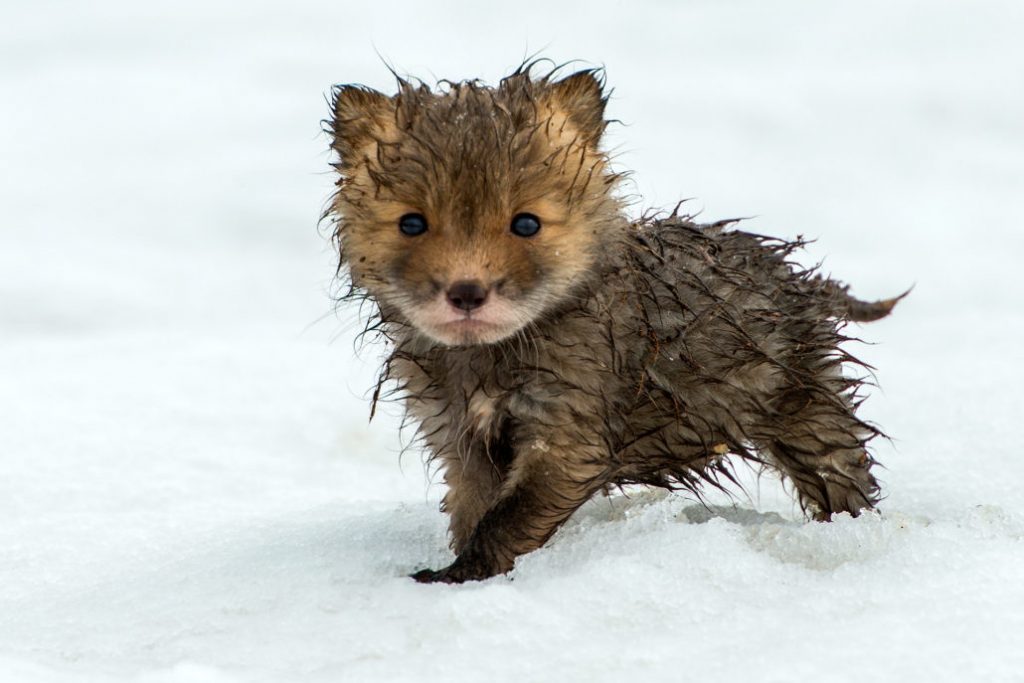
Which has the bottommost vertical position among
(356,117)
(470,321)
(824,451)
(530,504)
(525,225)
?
(530,504)

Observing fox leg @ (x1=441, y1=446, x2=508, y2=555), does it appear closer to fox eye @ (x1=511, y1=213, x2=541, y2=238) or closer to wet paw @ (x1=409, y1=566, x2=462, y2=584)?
wet paw @ (x1=409, y1=566, x2=462, y2=584)

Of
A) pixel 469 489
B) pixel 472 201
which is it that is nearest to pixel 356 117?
pixel 472 201

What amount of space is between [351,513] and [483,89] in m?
1.79

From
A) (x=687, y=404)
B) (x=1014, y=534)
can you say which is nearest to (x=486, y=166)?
(x=687, y=404)

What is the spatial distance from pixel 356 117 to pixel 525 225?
0.73 metres

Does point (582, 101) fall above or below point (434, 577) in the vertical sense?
above

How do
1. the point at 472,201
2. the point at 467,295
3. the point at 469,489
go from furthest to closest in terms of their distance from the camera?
the point at 469,489 → the point at 472,201 → the point at 467,295

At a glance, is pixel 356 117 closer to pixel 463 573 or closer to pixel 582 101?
pixel 582 101

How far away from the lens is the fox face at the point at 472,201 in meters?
3.66

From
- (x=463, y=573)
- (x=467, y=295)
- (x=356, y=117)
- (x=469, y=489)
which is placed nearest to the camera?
(x=467, y=295)

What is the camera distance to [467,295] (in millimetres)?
3566

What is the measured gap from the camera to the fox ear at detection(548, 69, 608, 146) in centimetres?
417

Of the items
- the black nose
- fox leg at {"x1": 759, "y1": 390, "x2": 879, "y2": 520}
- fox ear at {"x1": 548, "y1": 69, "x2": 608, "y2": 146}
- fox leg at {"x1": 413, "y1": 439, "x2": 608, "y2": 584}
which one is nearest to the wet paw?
fox leg at {"x1": 413, "y1": 439, "x2": 608, "y2": 584}

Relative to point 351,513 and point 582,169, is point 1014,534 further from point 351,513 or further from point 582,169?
point 351,513
